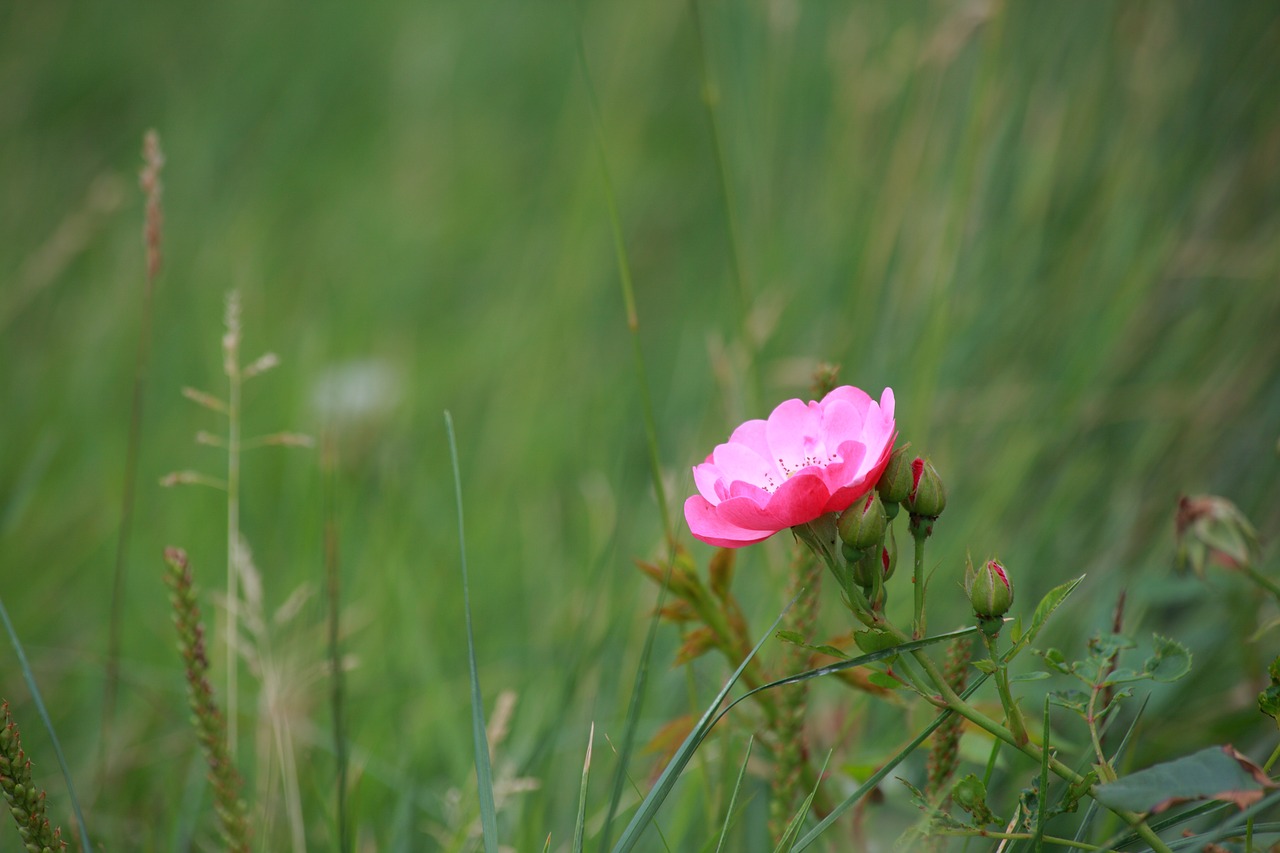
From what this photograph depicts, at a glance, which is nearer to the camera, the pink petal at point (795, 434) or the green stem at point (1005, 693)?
the green stem at point (1005, 693)

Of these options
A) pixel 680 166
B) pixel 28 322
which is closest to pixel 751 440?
pixel 28 322

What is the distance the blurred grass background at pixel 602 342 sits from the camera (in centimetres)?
115

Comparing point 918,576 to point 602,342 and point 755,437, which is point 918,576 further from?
point 602,342

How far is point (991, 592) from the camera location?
516mm

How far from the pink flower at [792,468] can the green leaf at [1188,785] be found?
20cm

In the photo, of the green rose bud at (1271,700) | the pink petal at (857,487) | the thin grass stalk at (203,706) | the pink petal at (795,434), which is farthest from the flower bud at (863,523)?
the thin grass stalk at (203,706)

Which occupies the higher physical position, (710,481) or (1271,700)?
(710,481)

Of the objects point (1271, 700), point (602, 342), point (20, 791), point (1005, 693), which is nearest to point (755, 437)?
point (1005, 693)

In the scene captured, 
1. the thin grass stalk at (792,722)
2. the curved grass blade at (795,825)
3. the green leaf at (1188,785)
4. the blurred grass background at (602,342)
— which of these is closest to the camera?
the green leaf at (1188,785)

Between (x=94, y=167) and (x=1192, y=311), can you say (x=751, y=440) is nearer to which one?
(x=1192, y=311)

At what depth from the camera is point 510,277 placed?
236 centimetres

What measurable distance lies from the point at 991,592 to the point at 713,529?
0.16 meters

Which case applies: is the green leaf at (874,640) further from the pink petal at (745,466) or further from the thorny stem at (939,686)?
the pink petal at (745,466)

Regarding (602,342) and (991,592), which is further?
(602,342)
